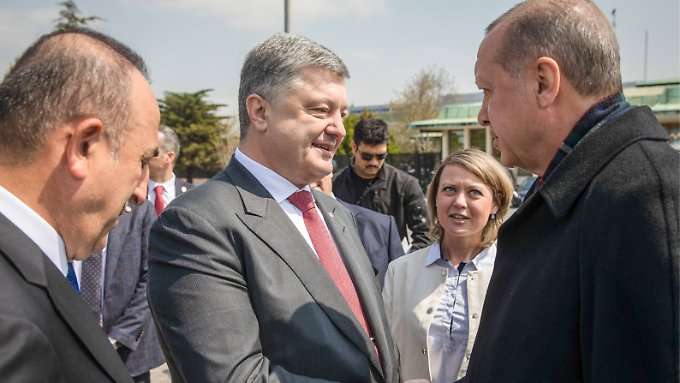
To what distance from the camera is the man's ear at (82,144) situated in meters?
1.33

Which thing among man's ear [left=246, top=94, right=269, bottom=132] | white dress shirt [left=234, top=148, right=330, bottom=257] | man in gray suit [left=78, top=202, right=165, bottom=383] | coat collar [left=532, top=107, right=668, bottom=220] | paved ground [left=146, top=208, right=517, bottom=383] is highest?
man's ear [left=246, top=94, right=269, bottom=132]

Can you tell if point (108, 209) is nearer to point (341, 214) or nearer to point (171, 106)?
point (341, 214)

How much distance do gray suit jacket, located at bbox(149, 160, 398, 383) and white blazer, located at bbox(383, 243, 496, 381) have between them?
0.86 m

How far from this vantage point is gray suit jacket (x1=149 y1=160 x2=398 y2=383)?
1.88 metres

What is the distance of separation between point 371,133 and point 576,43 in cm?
402

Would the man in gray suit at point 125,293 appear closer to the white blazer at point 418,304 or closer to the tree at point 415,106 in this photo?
the white blazer at point 418,304

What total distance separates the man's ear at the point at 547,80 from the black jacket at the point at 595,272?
6.6 inches

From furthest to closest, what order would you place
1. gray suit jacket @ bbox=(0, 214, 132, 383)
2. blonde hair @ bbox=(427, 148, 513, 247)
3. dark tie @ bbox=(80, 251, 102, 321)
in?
1. dark tie @ bbox=(80, 251, 102, 321)
2. blonde hair @ bbox=(427, 148, 513, 247)
3. gray suit jacket @ bbox=(0, 214, 132, 383)

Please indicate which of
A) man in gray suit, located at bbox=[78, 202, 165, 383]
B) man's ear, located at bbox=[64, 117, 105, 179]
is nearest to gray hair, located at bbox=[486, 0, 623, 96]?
man's ear, located at bbox=[64, 117, 105, 179]

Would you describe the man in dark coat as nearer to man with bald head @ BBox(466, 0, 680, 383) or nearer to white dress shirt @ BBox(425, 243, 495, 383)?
white dress shirt @ BBox(425, 243, 495, 383)

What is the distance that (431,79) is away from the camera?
127 ft

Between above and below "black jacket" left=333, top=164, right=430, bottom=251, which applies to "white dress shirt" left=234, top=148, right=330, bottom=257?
above

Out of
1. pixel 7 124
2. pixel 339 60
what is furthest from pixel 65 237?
pixel 339 60

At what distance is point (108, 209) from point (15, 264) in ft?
1.01
